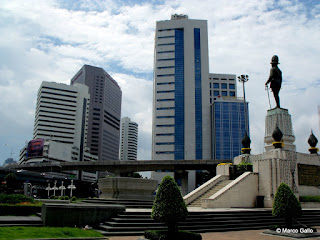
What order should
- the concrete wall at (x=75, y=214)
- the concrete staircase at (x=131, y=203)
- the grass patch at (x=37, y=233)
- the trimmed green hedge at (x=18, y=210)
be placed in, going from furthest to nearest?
the concrete staircase at (x=131, y=203) → the trimmed green hedge at (x=18, y=210) → the concrete wall at (x=75, y=214) → the grass patch at (x=37, y=233)

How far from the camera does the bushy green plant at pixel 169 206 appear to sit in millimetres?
11547

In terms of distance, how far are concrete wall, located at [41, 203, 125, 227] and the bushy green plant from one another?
5.30 meters

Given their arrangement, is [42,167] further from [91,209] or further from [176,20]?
[91,209]

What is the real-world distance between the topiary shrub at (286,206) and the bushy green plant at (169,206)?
6.09 m

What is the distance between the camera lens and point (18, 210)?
17000mm

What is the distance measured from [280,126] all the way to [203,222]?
666 inches

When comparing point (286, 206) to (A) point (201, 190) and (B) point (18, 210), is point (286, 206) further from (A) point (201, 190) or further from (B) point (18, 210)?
(B) point (18, 210)

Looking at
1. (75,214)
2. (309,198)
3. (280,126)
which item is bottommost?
(75,214)

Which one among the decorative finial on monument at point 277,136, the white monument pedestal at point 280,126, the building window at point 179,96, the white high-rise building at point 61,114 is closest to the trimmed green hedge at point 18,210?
the decorative finial on monument at point 277,136

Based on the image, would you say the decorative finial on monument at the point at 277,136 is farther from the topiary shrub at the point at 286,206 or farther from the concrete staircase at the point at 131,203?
the concrete staircase at the point at 131,203

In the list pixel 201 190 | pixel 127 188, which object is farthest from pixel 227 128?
pixel 127 188

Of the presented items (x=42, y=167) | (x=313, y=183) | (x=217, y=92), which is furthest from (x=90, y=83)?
(x=313, y=183)

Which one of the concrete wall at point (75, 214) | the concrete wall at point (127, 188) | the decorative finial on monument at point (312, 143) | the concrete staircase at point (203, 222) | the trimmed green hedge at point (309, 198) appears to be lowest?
the concrete staircase at point (203, 222)

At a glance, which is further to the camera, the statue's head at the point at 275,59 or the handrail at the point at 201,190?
the statue's head at the point at 275,59
